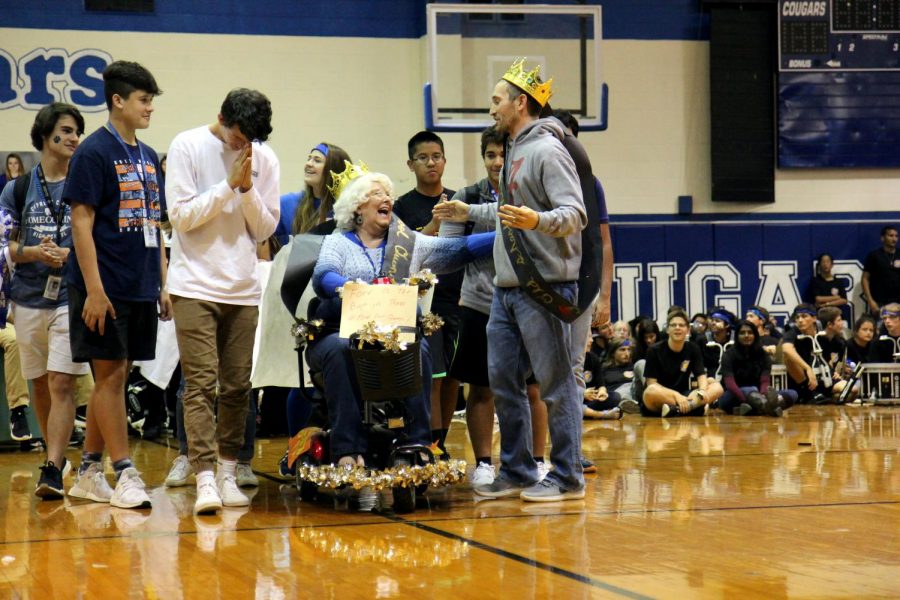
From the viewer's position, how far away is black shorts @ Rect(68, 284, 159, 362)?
4.39 meters

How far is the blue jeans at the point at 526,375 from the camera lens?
4.39m

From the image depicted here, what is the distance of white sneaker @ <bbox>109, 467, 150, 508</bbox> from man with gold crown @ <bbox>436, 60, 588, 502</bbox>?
1.29 m

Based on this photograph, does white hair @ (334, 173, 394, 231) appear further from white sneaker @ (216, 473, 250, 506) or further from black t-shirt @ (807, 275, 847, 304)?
black t-shirt @ (807, 275, 847, 304)

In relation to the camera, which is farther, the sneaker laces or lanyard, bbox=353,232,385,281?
lanyard, bbox=353,232,385,281

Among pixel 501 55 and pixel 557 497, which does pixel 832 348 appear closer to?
pixel 501 55

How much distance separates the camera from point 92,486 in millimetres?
4664

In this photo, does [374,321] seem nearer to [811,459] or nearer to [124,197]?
[124,197]

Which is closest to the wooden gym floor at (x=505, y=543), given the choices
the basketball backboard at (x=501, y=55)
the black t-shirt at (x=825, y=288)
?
the basketball backboard at (x=501, y=55)

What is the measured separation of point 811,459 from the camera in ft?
19.1

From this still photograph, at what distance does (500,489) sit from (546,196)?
1.16 meters

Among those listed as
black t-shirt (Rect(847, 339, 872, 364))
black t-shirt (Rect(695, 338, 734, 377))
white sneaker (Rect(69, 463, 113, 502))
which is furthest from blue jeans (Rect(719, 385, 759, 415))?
white sneaker (Rect(69, 463, 113, 502))

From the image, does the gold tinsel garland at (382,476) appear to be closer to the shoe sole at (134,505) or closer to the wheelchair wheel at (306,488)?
the wheelchair wheel at (306,488)

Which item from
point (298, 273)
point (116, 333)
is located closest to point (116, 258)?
point (116, 333)

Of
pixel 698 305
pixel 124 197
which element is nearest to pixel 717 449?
pixel 124 197
